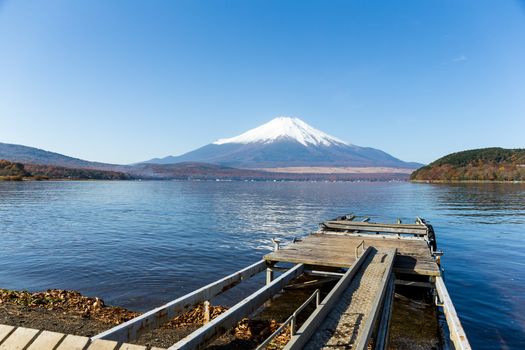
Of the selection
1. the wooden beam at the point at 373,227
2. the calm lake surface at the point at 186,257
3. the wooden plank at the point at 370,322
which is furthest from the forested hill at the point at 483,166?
the wooden plank at the point at 370,322

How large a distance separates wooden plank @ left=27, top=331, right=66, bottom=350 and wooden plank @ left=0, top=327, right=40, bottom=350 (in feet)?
0.37

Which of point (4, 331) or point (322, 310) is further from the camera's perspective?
point (322, 310)

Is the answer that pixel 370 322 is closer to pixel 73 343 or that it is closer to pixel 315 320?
pixel 315 320

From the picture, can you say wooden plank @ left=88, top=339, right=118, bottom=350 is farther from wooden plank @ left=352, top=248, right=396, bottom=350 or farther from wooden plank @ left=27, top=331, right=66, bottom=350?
wooden plank @ left=352, top=248, right=396, bottom=350

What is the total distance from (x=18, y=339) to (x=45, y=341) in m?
0.47

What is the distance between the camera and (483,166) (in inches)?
6693

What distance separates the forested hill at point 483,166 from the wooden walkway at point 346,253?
16699 centimetres

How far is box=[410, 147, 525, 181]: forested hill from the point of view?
509 ft

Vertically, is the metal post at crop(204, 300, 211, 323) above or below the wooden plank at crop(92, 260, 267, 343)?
below

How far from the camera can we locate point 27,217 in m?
38.2

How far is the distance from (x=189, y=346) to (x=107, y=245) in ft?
66.4

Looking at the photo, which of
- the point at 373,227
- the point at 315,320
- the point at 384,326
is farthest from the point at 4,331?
the point at 373,227

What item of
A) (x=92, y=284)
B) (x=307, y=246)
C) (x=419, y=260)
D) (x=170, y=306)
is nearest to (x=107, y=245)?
(x=92, y=284)

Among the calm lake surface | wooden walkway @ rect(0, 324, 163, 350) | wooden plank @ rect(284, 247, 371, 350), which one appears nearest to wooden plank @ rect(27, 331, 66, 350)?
wooden walkway @ rect(0, 324, 163, 350)
